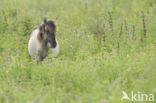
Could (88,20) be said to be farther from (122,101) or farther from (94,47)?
(122,101)

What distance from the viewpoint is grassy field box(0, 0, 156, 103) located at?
17.1 ft

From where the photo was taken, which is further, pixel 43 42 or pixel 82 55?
pixel 43 42

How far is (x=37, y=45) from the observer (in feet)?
27.4

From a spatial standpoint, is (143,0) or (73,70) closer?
(73,70)

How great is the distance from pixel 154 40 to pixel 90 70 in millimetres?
3369

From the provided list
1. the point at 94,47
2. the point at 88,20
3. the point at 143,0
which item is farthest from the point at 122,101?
the point at 143,0

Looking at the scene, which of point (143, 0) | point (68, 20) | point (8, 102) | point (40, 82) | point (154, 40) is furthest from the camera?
point (143, 0)

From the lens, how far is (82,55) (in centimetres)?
777

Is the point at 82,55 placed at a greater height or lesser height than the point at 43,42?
lesser

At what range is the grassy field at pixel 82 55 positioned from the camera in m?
5.20

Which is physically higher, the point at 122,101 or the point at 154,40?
the point at 154,40

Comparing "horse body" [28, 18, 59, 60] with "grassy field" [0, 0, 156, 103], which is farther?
"horse body" [28, 18, 59, 60]

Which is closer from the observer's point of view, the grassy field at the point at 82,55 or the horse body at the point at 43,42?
the grassy field at the point at 82,55

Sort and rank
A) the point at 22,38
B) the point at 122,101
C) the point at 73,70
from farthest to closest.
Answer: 1. the point at 22,38
2. the point at 73,70
3. the point at 122,101
